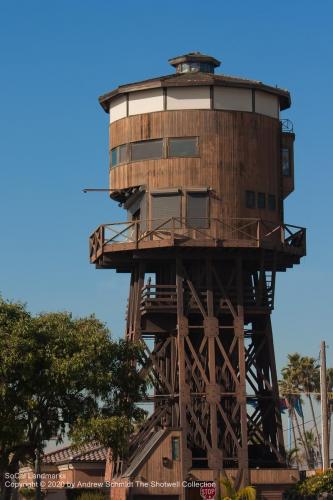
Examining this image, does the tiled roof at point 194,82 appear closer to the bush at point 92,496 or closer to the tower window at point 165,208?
the tower window at point 165,208

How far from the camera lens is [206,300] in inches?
3031

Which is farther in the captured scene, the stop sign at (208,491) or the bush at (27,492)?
the bush at (27,492)

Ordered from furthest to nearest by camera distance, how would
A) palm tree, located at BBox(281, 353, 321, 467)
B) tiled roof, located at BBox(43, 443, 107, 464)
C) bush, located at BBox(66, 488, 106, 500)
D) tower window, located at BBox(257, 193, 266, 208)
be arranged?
palm tree, located at BBox(281, 353, 321, 467) < tiled roof, located at BBox(43, 443, 107, 464) < tower window, located at BBox(257, 193, 266, 208) < bush, located at BBox(66, 488, 106, 500)

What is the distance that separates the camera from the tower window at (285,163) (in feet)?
267

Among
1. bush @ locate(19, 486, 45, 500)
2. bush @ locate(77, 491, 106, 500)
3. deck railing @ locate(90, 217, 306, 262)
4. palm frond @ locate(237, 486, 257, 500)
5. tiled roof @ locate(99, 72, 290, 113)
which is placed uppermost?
tiled roof @ locate(99, 72, 290, 113)

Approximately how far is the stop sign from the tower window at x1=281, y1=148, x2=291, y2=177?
18.8 metres

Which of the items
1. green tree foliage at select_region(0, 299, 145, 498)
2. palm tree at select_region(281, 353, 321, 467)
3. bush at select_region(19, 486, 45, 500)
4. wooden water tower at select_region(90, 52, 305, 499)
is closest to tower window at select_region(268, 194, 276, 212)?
wooden water tower at select_region(90, 52, 305, 499)

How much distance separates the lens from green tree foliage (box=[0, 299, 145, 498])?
220ft

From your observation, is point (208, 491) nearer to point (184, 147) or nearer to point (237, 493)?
point (237, 493)

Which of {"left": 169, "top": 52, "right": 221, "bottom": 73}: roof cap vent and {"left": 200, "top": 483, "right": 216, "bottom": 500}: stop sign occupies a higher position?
{"left": 169, "top": 52, "right": 221, "bottom": 73}: roof cap vent

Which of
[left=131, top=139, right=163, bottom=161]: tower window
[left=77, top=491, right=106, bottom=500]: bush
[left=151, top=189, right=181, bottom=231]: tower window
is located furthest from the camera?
[left=131, top=139, right=163, bottom=161]: tower window

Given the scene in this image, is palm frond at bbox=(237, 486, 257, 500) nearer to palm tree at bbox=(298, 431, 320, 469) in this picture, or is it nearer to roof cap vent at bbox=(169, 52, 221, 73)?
roof cap vent at bbox=(169, 52, 221, 73)

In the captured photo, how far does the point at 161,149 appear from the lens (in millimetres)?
78438

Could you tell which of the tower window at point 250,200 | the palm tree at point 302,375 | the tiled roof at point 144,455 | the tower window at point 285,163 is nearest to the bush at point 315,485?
the tiled roof at point 144,455
